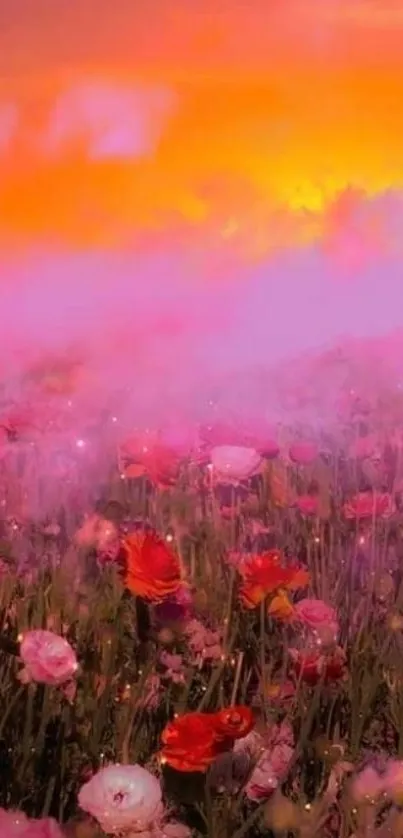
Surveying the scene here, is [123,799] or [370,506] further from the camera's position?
[370,506]

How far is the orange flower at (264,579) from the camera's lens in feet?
3.70

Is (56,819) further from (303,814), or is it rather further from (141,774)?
(303,814)

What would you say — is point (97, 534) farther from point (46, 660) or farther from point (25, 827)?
point (25, 827)

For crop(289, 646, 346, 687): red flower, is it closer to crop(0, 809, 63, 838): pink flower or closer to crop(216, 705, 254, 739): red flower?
crop(216, 705, 254, 739): red flower

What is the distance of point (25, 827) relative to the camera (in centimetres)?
107

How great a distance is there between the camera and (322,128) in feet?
3.94

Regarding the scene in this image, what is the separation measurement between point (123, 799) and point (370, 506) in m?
0.39

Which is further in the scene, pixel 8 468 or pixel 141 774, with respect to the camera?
pixel 8 468

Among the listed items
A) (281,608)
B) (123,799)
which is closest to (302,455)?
(281,608)

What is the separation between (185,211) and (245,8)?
0.25 metres

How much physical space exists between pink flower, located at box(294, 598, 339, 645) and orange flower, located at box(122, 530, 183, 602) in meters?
0.13

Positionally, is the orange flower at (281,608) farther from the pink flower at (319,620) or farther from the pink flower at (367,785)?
the pink flower at (367,785)

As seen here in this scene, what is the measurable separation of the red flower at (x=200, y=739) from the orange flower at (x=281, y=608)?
4.5 inches

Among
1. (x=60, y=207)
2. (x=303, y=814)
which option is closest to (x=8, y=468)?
(x=60, y=207)
